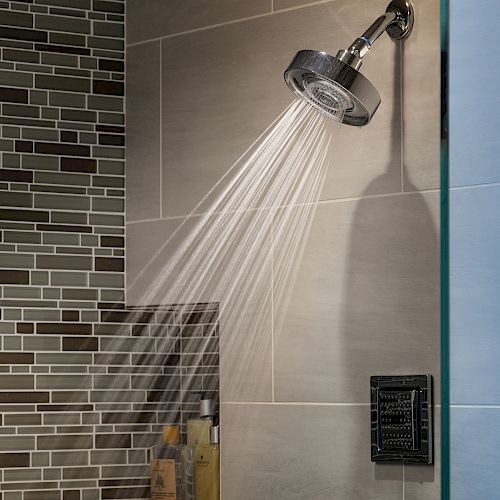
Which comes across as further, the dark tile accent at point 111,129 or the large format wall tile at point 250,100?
the dark tile accent at point 111,129

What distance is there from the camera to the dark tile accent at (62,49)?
190 centimetres

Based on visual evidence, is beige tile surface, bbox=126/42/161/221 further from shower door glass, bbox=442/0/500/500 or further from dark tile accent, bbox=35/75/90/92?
shower door glass, bbox=442/0/500/500

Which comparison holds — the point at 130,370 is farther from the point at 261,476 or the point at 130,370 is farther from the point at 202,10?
the point at 202,10

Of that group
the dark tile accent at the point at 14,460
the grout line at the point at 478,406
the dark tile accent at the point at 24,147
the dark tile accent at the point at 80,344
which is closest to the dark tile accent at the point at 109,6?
the dark tile accent at the point at 24,147

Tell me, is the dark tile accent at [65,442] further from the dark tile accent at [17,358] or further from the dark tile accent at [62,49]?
the dark tile accent at [62,49]

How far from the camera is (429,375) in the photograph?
1534 millimetres

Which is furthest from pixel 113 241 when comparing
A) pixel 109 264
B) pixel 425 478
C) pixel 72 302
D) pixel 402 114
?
Result: pixel 425 478

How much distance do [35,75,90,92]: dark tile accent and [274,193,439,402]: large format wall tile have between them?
61 centimetres

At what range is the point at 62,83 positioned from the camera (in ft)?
6.24

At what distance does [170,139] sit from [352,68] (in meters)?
0.56

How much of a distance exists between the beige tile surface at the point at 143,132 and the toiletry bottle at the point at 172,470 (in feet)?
1.56

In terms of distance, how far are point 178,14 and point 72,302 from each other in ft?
2.16

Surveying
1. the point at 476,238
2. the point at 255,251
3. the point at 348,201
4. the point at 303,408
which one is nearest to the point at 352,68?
the point at 348,201

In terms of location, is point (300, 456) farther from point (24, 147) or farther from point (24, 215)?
point (24, 147)
